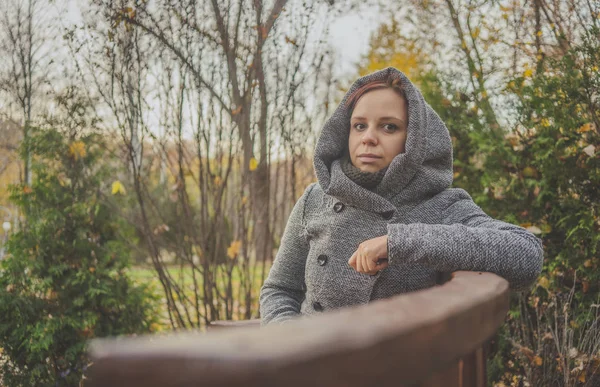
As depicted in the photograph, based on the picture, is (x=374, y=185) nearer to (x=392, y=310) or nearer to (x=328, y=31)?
(x=392, y=310)

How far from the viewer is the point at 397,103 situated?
70.9 inches

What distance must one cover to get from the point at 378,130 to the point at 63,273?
314 centimetres

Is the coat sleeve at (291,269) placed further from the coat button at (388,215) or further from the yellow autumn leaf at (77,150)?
the yellow autumn leaf at (77,150)

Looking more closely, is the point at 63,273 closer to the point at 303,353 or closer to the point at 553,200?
the point at 553,200

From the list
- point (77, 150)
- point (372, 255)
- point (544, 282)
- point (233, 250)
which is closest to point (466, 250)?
point (372, 255)

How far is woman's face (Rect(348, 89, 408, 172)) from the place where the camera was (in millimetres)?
1757

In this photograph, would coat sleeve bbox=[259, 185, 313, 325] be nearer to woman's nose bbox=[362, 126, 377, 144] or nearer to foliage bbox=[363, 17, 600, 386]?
woman's nose bbox=[362, 126, 377, 144]

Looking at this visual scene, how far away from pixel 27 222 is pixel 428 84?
11.2ft

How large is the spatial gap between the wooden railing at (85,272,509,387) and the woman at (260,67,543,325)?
67 centimetres

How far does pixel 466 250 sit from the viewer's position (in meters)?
1.26

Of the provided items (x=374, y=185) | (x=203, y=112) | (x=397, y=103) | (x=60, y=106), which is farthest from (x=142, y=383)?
(x=60, y=106)

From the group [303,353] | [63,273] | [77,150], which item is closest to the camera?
[303,353]

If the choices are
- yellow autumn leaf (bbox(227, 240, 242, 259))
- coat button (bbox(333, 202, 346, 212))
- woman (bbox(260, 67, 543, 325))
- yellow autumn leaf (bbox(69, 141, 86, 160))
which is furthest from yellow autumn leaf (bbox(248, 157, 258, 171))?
coat button (bbox(333, 202, 346, 212))

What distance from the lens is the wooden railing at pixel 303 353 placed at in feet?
1.58
